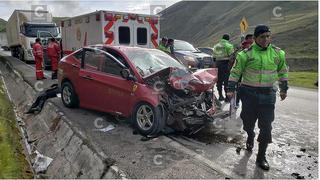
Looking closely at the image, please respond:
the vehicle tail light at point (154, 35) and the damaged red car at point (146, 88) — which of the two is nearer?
the damaged red car at point (146, 88)

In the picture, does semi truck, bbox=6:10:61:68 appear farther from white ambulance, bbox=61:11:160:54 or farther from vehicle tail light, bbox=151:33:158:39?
vehicle tail light, bbox=151:33:158:39

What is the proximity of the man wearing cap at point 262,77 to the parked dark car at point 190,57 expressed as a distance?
9700mm

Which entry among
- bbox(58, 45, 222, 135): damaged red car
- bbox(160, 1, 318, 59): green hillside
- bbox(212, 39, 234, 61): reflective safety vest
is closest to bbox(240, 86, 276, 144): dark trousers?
bbox(58, 45, 222, 135): damaged red car

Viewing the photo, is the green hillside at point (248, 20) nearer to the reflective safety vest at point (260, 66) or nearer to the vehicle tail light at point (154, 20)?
the vehicle tail light at point (154, 20)

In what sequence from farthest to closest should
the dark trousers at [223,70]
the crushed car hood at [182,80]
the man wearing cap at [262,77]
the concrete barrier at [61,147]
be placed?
the dark trousers at [223,70] → the crushed car hood at [182,80] → the concrete barrier at [61,147] → the man wearing cap at [262,77]

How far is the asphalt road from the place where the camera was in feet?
17.1

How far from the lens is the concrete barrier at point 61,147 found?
18.9ft

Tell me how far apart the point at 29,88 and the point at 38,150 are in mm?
5866

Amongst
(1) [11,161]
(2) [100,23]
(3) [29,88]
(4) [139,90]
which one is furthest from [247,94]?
(3) [29,88]

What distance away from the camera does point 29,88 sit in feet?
43.5

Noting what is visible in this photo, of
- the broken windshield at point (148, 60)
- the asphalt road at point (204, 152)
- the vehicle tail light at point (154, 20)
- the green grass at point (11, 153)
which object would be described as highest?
the vehicle tail light at point (154, 20)

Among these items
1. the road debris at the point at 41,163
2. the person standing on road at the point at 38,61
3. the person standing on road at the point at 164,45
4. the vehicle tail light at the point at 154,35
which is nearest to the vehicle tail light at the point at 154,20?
the vehicle tail light at the point at 154,35

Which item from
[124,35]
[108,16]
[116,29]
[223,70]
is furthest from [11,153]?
[124,35]

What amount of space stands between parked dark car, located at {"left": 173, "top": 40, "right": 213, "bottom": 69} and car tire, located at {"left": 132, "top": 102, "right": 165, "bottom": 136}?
8534 mm
